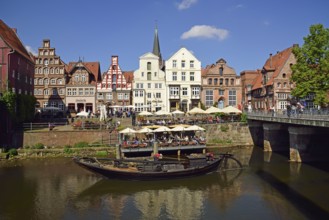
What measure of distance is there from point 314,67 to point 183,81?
29265 millimetres

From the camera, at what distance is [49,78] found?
6097cm

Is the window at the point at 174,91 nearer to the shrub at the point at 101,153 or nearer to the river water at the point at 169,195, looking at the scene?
the shrub at the point at 101,153

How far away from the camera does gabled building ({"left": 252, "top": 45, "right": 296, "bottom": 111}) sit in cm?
6153

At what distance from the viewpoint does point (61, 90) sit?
61.5m

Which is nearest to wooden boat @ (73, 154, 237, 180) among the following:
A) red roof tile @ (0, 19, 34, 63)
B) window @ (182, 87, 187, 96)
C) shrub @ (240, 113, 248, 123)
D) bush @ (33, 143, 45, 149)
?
bush @ (33, 143, 45, 149)

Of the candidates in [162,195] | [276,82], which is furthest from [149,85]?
[162,195]

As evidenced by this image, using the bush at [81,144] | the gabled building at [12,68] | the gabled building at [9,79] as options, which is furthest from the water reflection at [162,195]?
the gabled building at [12,68]

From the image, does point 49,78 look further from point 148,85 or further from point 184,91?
point 184,91

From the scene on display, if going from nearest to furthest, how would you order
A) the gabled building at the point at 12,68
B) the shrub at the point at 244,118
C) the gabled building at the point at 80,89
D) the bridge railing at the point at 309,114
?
the bridge railing at the point at 309,114, the gabled building at the point at 12,68, the shrub at the point at 244,118, the gabled building at the point at 80,89

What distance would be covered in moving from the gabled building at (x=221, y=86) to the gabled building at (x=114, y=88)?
16.6 metres

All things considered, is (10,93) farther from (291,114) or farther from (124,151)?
(291,114)

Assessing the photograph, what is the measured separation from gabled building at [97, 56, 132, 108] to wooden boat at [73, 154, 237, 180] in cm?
3435

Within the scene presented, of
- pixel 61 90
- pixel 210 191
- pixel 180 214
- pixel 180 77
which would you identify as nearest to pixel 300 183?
pixel 210 191

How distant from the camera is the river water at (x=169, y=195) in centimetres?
1958
